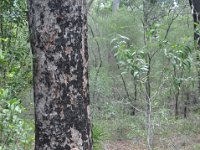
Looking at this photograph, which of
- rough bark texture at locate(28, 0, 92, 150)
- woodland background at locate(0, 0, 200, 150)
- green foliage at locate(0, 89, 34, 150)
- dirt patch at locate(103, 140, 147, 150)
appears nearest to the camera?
rough bark texture at locate(28, 0, 92, 150)

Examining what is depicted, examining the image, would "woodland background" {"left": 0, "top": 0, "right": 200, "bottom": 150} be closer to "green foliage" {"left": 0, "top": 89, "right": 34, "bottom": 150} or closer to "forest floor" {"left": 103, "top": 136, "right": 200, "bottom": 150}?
"forest floor" {"left": 103, "top": 136, "right": 200, "bottom": 150}

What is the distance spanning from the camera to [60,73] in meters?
1.66

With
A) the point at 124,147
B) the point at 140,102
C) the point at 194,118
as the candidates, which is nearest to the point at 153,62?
the point at 140,102

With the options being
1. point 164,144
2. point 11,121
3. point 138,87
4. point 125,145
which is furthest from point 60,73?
point 138,87

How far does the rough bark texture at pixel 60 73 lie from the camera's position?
1.66 metres

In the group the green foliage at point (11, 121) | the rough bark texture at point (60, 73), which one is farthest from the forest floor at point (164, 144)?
the rough bark texture at point (60, 73)

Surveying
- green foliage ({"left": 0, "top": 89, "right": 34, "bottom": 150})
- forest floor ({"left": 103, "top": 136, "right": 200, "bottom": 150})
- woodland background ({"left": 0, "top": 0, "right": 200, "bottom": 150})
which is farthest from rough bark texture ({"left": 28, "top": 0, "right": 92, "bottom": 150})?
forest floor ({"left": 103, "top": 136, "right": 200, "bottom": 150})

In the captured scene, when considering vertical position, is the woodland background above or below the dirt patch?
above

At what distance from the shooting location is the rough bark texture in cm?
166

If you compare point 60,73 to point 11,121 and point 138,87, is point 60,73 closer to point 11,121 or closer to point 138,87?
point 11,121

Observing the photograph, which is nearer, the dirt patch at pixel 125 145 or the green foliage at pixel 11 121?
the green foliage at pixel 11 121

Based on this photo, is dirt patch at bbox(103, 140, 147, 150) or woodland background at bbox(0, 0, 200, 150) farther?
dirt patch at bbox(103, 140, 147, 150)

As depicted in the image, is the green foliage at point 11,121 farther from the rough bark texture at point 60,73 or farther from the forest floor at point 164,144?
the forest floor at point 164,144

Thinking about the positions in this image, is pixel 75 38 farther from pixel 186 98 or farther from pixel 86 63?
pixel 186 98
